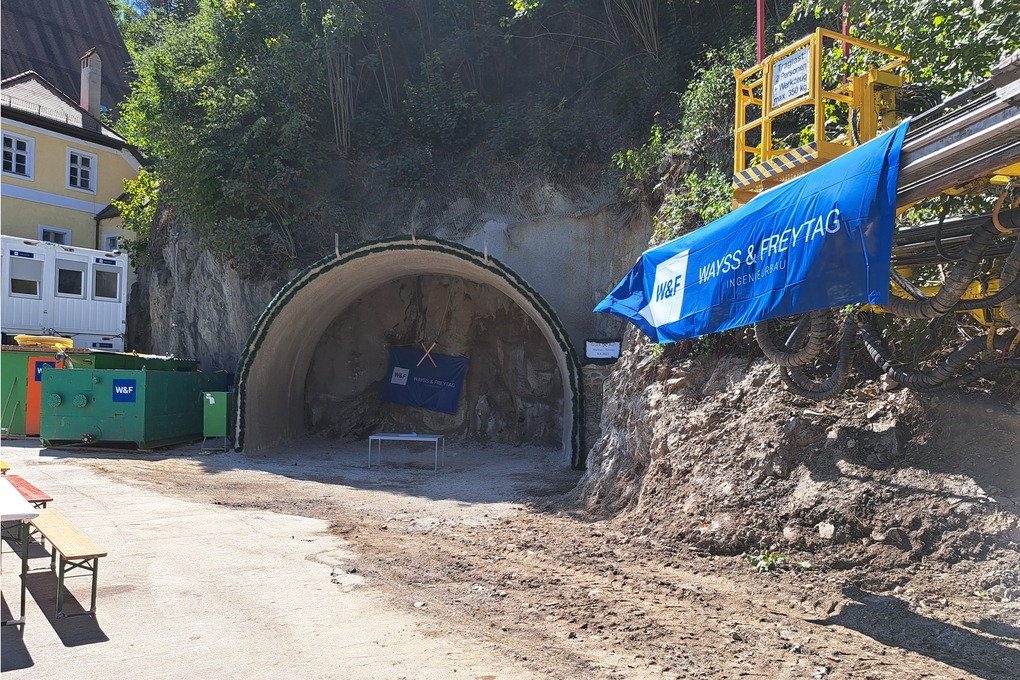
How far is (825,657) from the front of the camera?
17.9 ft

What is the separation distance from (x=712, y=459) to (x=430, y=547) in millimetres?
3339

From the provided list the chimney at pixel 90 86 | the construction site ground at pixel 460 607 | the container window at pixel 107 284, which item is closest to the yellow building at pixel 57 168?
the chimney at pixel 90 86

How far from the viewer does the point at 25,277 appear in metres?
19.4

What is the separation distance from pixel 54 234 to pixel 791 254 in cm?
2910

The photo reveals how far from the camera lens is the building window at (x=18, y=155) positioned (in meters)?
26.9

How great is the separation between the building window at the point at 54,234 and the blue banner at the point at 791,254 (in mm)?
26824

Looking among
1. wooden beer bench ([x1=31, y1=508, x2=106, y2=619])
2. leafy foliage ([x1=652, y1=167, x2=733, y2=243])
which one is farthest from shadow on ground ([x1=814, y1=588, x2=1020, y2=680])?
leafy foliage ([x1=652, y1=167, x2=733, y2=243])

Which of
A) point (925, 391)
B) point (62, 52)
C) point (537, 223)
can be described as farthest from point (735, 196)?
point (62, 52)

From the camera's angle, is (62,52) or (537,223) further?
(62,52)

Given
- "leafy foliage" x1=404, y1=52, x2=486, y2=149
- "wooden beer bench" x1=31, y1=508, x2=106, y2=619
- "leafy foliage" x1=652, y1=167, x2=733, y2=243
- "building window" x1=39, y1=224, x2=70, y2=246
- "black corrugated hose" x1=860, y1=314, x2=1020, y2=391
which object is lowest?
"wooden beer bench" x1=31, y1=508, x2=106, y2=619

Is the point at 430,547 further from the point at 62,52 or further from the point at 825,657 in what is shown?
the point at 62,52

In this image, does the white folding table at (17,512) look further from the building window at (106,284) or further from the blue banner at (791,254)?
the building window at (106,284)

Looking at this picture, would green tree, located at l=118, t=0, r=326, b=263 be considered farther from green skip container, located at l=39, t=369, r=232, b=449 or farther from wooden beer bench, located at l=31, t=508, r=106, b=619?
wooden beer bench, located at l=31, t=508, r=106, b=619

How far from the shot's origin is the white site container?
19.2m
